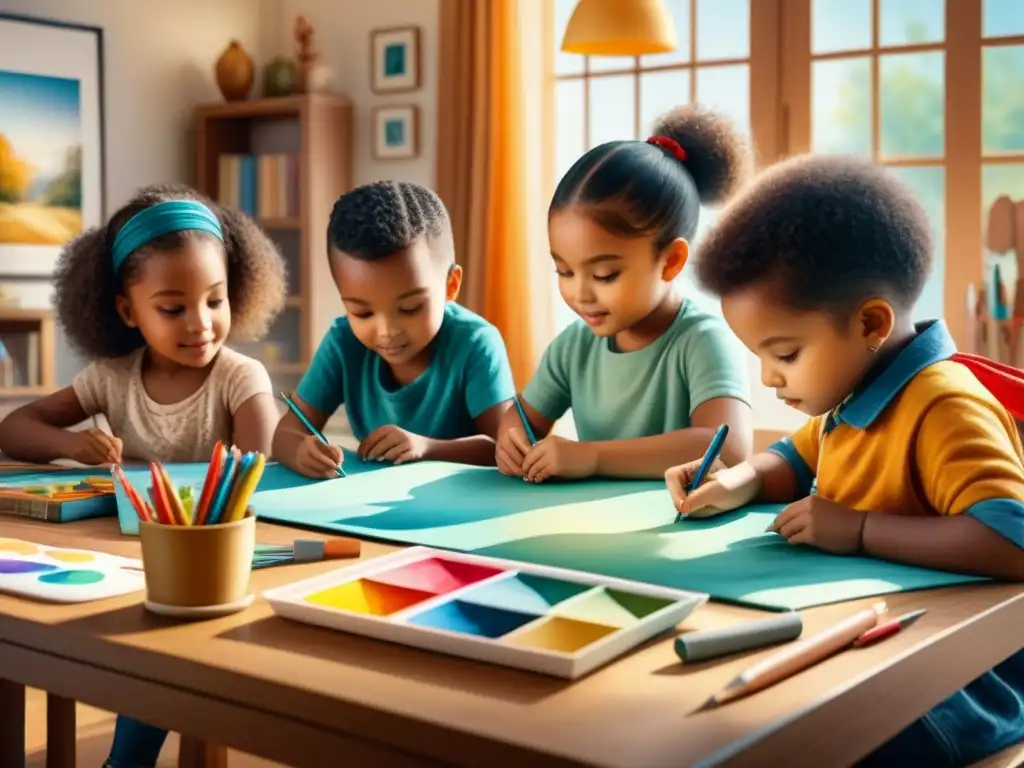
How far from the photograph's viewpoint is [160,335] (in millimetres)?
1866

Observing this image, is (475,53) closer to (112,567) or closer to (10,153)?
(10,153)

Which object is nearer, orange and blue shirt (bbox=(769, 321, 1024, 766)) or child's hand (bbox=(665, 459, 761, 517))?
orange and blue shirt (bbox=(769, 321, 1024, 766))

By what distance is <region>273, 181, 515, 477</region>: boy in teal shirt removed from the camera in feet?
6.11

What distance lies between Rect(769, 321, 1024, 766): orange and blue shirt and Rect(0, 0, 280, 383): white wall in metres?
4.25

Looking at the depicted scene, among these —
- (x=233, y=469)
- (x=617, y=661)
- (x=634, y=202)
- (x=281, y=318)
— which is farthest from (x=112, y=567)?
(x=281, y=318)

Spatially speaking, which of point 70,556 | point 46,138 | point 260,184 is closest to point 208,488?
point 70,556

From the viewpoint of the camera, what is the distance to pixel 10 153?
4.75m

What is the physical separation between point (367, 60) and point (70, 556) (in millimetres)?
4441

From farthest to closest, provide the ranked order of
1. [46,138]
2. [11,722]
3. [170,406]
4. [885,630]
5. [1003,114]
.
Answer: [46,138], [1003,114], [170,406], [11,722], [885,630]

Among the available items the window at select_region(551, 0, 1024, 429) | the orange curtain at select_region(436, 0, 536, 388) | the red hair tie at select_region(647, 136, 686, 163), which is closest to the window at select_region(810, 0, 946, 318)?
the window at select_region(551, 0, 1024, 429)

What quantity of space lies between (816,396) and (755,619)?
36 centimetres

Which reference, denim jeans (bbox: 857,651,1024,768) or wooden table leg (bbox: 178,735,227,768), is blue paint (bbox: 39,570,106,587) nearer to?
wooden table leg (bbox: 178,735,227,768)

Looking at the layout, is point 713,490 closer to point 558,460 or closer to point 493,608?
point 558,460

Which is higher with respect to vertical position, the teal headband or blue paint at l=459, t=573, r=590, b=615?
the teal headband
